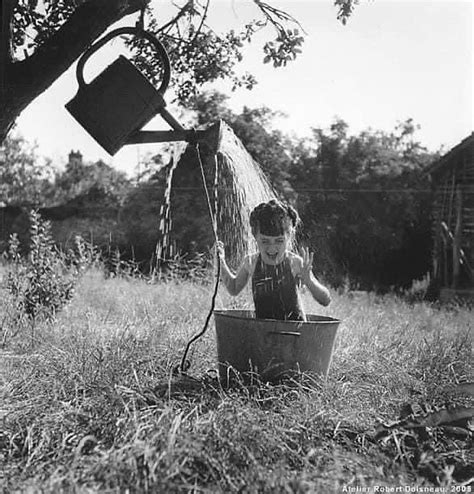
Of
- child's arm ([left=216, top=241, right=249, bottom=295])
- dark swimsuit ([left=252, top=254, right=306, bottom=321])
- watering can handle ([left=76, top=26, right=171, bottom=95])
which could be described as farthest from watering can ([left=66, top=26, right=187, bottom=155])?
dark swimsuit ([left=252, top=254, right=306, bottom=321])

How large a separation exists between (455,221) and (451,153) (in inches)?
63.6

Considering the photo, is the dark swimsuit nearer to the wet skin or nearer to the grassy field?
the wet skin

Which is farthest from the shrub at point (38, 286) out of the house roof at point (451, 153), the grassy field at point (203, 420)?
the house roof at point (451, 153)

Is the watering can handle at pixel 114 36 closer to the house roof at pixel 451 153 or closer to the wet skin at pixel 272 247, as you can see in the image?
the wet skin at pixel 272 247

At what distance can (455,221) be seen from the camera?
12602mm

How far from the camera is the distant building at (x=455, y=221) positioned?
11.7 m

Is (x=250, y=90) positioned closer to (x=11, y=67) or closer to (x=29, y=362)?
(x=11, y=67)

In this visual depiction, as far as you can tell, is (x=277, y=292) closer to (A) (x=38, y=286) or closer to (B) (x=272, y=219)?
(B) (x=272, y=219)

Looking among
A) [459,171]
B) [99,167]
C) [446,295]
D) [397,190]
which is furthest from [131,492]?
[99,167]

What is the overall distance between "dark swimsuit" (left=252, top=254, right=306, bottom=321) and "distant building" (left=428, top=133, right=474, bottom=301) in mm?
8531

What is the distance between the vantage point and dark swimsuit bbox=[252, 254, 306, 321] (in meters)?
3.40

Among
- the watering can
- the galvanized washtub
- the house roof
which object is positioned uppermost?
the house roof

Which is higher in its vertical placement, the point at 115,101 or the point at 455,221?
the point at 115,101

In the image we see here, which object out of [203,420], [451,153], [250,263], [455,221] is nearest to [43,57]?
[250,263]
